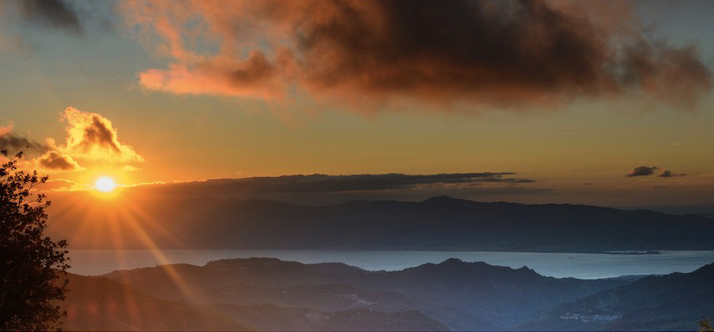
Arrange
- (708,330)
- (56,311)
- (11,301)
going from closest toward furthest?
(11,301), (56,311), (708,330)

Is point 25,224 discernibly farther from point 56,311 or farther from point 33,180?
point 56,311

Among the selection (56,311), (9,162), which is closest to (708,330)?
(56,311)

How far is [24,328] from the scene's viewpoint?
66562 millimetres

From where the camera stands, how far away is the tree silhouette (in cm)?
6600

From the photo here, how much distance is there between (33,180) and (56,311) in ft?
41.5

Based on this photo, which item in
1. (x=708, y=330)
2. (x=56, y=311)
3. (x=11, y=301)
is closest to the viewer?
(x=11, y=301)

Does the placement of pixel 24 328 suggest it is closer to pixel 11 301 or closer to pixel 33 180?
pixel 11 301

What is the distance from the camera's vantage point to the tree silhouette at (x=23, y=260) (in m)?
66.0

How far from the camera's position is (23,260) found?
66.8m

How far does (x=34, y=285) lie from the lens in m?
67.2

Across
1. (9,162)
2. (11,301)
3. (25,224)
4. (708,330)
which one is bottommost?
(708,330)

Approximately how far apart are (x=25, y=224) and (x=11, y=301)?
22.7 feet

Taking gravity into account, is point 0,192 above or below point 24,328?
above

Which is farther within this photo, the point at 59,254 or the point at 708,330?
the point at 708,330
